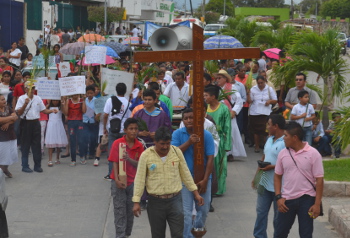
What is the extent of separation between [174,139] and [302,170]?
165cm

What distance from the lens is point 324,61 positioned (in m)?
15.1

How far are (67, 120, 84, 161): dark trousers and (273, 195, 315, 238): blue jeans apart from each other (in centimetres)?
743

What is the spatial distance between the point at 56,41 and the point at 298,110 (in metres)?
22.1

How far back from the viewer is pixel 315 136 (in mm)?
14414

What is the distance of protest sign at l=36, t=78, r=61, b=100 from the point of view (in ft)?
46.0

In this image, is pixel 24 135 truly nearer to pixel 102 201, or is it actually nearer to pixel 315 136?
pixel 102 201

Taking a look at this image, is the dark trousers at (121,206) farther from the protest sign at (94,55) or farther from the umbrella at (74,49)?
the umbrella at (74,49)

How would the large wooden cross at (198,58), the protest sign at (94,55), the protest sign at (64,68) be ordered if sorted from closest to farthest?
the large wooden cross at (198,58), the protest sign at (64,68), the protest sign at (94,55)

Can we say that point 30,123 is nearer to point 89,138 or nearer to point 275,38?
point 89,138

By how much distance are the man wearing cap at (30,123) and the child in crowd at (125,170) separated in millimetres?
4888

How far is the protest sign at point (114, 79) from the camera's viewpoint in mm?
13602

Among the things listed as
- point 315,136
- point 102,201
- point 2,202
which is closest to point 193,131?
point 2,202

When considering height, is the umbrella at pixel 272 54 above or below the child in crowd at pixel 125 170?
above

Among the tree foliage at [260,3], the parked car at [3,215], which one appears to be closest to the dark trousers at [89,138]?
the parked car at [3,215]
